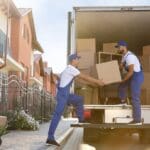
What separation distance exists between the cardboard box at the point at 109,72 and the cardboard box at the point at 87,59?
0.68 metres

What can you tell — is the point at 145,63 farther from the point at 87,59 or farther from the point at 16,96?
the point at 16,96

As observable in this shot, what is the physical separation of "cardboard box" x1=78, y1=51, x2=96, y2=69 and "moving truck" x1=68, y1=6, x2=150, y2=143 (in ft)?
0.99

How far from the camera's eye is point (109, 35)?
42.2 ft

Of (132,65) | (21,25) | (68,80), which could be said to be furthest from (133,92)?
(21,25)

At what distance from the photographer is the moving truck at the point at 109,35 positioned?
10.4 metres

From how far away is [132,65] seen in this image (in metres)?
10.1

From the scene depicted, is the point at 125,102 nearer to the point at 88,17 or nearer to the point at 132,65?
the point at 132,65

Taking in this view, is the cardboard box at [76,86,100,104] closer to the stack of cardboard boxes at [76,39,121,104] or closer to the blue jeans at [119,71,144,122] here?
the stack of cardboard boxes at [76,39,121,104]

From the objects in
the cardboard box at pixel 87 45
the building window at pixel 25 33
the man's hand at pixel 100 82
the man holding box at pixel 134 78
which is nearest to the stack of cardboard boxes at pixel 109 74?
the man's hand at pixel 100 82

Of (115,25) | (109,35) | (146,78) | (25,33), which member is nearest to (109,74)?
(146,78)

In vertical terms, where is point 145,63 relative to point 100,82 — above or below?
above

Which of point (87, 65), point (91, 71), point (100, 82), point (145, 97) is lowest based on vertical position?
point (145, 97)

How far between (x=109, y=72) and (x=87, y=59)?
1.02 metres

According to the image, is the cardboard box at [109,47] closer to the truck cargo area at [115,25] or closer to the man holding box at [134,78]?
the truck cargo area at [115,25]
